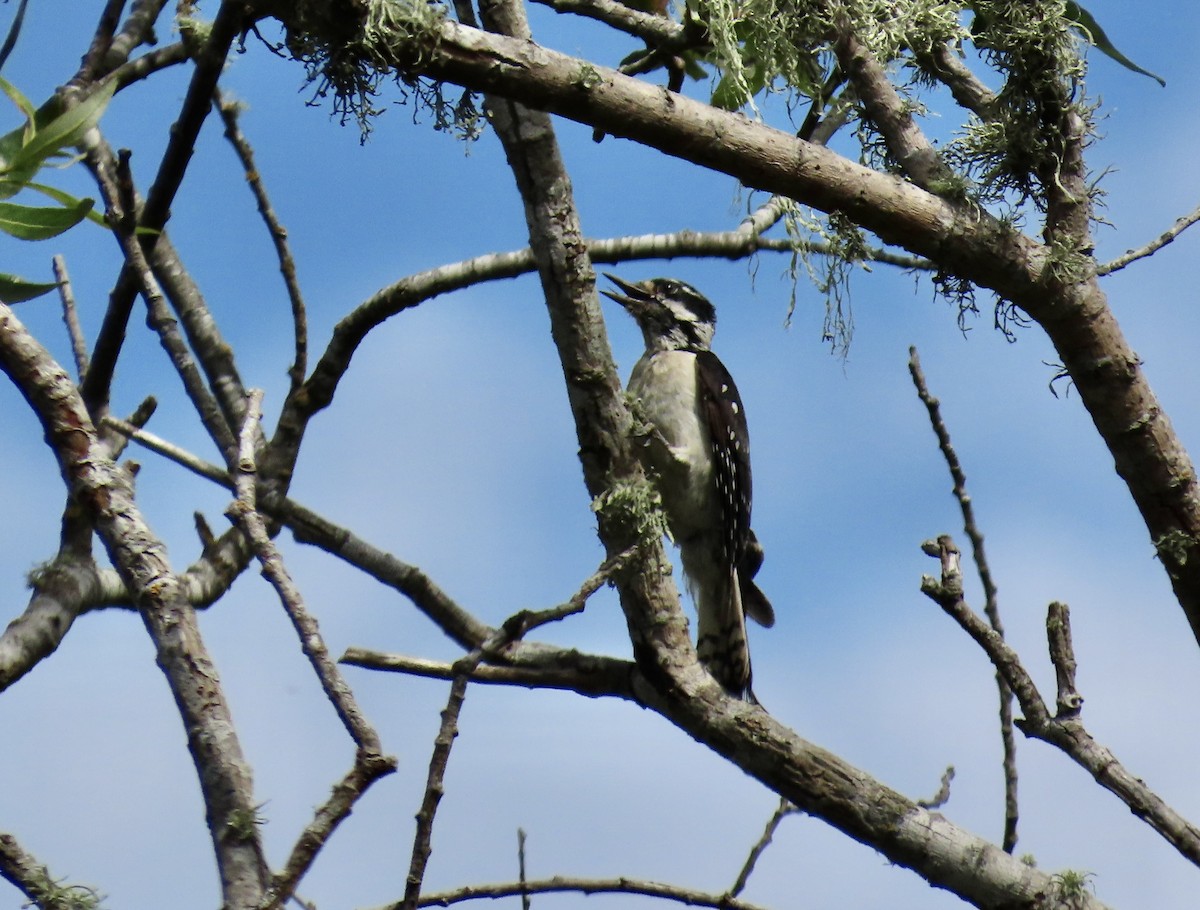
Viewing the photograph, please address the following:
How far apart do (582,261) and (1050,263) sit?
1.11 metres

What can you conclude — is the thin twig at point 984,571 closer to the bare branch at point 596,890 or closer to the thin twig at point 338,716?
the bare branch at point 596,890

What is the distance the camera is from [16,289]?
3064 millimetres

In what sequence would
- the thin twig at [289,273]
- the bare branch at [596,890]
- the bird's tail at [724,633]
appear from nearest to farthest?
the bare branch at [596,890] < the thin twig at [289,273] < the bird's tail at [724,633]

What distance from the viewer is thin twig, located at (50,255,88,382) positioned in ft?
12.0

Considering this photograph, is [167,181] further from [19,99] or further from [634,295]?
[634,295]

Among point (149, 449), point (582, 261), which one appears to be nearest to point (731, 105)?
point (582, 261)

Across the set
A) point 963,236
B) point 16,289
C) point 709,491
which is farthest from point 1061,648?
point 16,289

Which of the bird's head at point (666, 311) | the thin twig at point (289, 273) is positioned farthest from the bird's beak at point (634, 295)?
the thin twig at point (289, 273)

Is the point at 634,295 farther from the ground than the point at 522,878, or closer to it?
farther from the ground

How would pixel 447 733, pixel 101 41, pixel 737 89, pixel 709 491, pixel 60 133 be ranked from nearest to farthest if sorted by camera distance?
pixel 447 733
pixel 60 133
pixel 737 89
pixel 101 41
pixel 709 491

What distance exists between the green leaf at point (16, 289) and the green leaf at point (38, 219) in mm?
252

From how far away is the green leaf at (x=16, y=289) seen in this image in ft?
10.0

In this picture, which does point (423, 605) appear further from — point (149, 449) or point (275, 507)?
point (149, 449)

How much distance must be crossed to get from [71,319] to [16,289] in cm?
74
